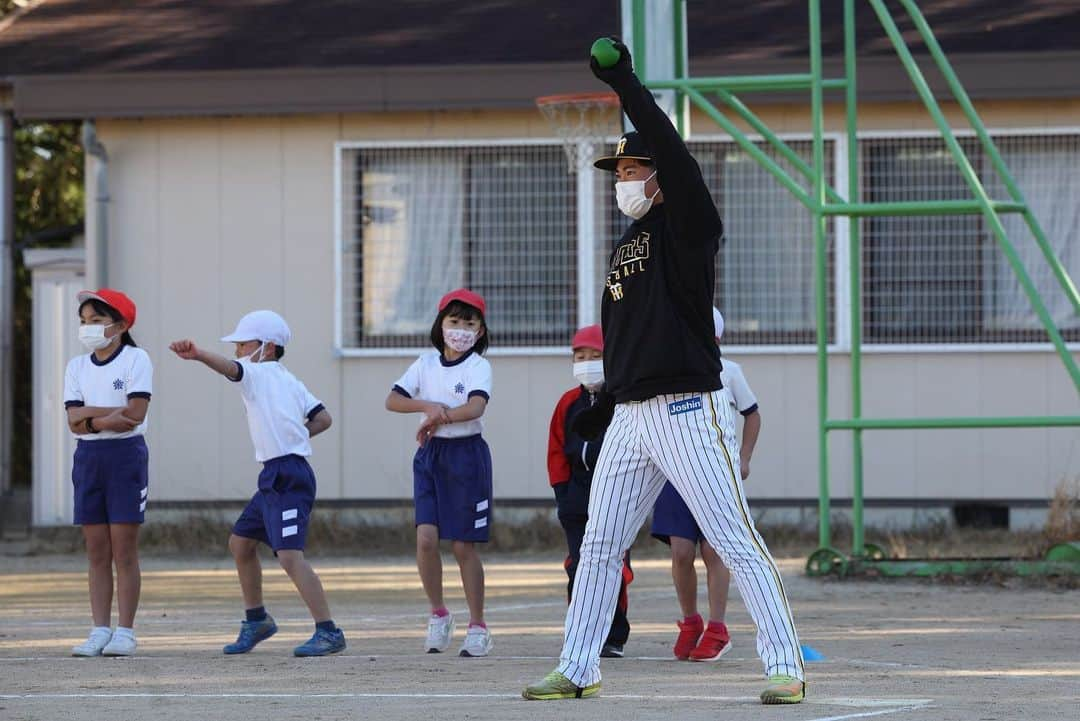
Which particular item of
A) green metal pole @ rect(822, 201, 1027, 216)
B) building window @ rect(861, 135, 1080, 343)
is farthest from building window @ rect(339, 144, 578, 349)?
green metal pole @ rect(822, 201, 1027, 216)

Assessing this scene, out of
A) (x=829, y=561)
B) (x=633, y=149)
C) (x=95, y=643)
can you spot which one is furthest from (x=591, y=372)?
(x=829, y=561)

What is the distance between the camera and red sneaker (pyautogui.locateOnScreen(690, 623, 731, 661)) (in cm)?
837

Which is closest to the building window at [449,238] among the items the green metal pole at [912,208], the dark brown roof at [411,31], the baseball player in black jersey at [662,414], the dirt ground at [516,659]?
the dark brown roof at [411,31]

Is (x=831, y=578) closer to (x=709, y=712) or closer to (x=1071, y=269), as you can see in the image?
(x=1071, y=269)

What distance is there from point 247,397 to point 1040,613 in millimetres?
4512

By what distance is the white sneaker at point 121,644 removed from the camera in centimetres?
881

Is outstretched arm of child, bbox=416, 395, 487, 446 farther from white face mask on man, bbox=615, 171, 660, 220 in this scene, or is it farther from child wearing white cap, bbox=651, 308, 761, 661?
white face mask on man, bbox=615, 171, 660, 220

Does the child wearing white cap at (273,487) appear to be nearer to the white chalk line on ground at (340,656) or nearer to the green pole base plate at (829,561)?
the white chalk line on ground at (340,656)

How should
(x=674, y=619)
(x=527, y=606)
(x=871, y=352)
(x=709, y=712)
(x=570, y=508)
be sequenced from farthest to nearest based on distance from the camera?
(x=871, y=352)
(x=527, y=606)
(x=674, y=619)
(x=570, y=508)
(x=709, y=712)

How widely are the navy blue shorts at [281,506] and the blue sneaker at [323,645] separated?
426 mm

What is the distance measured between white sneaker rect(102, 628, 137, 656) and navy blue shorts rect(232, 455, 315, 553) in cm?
70

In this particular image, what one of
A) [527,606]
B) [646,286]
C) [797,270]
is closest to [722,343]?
[797,270]

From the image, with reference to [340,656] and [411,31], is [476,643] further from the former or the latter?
[411,31]

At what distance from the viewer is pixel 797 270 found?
1499 centimetres
